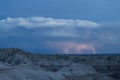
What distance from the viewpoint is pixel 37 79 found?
22328 millimetres

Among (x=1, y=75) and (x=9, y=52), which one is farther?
(x=9, y=52)

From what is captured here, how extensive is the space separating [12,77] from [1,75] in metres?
0.84

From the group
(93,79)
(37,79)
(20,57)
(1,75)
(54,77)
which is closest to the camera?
(1,75)

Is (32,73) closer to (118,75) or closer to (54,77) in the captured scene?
(54,77)

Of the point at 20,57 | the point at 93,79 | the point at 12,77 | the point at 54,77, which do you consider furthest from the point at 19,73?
the point at 20,57

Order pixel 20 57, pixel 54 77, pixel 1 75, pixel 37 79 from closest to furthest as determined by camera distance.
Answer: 1. pixel 1 75
2. pixel 37 79
3. pixel 54 77
4. pixel 20 57

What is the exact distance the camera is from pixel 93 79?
35438mm

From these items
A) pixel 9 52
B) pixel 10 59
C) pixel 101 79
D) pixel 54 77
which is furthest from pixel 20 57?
pixel 54 77

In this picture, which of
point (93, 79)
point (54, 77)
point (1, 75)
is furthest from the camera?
point (93, 79)

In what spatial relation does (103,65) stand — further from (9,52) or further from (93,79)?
(93,79)

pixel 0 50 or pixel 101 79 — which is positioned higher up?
pixel 0 50

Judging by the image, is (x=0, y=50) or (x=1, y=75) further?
(x=0, y=50)

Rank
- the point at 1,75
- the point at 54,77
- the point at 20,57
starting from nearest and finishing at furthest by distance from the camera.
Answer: the point at 1,75, the point at 54,77, the point at 20,57

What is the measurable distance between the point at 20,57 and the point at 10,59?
250 cm
